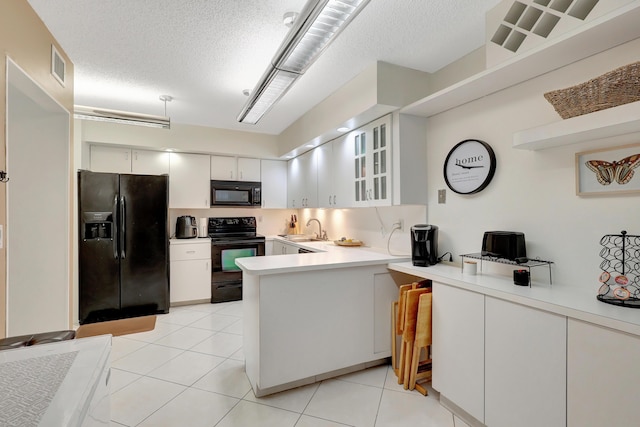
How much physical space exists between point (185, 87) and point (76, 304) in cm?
295

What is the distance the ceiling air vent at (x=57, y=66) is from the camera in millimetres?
2152

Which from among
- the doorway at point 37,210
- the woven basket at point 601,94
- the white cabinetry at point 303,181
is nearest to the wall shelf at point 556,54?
the woven basket at point 601,94

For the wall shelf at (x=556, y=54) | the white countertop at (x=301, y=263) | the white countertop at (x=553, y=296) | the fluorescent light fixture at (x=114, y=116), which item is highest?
the fluorescent light fixture at (x=114, y=116)

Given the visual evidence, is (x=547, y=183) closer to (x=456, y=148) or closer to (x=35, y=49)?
(x=456, y=148)

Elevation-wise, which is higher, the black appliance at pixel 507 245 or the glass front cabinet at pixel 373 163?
the glass front cabinet at pixel 373 163

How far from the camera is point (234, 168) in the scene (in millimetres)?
4840

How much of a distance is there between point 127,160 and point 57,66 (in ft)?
7.13

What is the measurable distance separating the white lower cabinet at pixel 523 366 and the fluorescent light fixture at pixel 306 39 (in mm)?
1796

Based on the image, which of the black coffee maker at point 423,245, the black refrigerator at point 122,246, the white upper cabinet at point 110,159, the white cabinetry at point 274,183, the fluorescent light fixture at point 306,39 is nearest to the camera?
the fluorescent light fixture at point 306,39

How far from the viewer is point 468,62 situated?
240cm

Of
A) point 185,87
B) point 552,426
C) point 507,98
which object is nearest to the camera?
point 552,426

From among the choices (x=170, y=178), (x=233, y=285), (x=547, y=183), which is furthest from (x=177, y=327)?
(x=547, y=183)

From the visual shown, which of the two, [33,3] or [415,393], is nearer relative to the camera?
[33,3]

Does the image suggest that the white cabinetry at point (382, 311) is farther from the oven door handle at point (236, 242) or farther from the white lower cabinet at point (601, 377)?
the oven door handle at point (236, 242)
